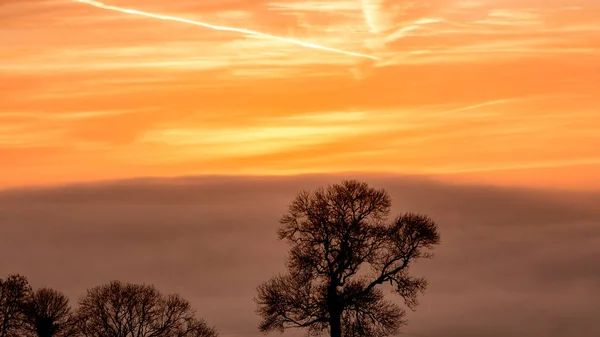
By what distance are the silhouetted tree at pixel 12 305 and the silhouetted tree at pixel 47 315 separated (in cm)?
58

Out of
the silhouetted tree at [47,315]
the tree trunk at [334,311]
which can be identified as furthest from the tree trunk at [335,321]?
the silhouetted tree at [47,315]

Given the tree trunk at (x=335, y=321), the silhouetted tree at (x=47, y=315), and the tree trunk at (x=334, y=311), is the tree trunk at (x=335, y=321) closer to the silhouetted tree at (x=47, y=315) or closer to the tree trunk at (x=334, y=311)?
the tree trunk at (x=334, y=311)

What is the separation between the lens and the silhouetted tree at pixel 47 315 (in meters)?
112

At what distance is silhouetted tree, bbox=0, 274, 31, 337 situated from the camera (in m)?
112

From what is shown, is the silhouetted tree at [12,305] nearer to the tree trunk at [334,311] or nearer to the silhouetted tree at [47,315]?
the silhouetted tree at [47,315]

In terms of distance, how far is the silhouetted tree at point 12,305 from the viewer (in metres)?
112

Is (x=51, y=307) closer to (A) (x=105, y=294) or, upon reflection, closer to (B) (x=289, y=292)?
(A) (x=105, y=294)

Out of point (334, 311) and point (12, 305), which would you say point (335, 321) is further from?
point (12, 305)

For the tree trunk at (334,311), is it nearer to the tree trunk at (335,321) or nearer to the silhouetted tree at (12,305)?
the tree trunk at (335,321)

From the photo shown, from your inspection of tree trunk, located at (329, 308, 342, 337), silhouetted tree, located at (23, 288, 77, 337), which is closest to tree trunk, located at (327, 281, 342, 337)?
tree trunk, located at (329, 308, 342, 337)

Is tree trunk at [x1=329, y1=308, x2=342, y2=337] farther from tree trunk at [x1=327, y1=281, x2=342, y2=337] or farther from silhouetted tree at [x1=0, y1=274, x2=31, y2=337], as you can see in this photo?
silhouetted tree at [x1=0, y1=274, x2=31, y2=337]

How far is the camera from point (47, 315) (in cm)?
11419

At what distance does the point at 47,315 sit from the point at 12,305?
309 cm

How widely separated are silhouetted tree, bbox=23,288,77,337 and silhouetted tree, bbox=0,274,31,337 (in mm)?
582
